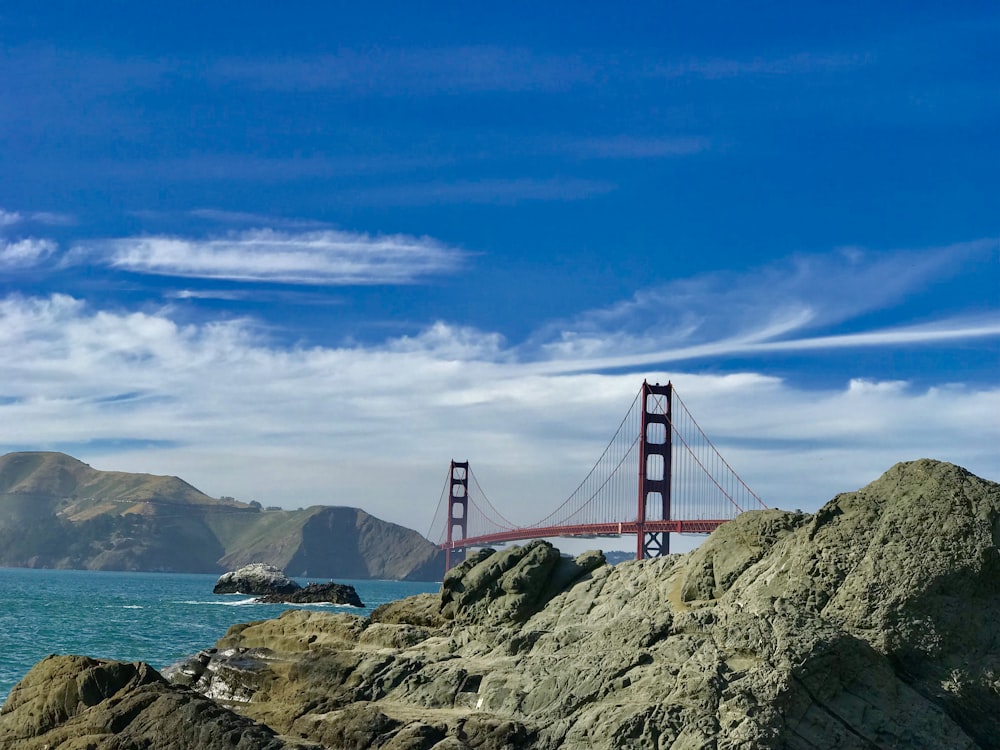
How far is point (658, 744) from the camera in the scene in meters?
10.1

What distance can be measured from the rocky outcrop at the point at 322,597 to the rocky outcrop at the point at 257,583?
6220mm

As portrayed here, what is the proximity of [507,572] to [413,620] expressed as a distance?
209cm

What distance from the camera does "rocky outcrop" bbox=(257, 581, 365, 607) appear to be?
66.2m

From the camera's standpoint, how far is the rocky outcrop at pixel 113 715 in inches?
450

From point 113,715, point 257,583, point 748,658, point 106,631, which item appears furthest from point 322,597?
point 748,658

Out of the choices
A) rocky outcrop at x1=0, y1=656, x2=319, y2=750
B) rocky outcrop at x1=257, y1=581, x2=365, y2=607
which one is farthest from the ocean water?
rocky outcrop at x1=0, y1=656, x2=319, y2=750

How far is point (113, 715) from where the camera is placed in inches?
491

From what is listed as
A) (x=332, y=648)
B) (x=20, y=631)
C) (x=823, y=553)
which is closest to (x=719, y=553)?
(x=823, y=553)

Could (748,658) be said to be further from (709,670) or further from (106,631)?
(106,631)

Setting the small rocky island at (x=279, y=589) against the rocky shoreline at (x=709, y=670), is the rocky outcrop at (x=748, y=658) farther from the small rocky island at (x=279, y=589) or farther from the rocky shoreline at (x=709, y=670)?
the small rocky island at (x=279, y=589)

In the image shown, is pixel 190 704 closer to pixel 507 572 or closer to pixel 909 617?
pixel 507 572

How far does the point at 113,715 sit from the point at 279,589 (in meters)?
68.2

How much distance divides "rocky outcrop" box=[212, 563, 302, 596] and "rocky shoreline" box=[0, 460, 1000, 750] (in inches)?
2574

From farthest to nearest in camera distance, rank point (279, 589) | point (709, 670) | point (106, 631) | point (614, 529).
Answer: point (279, 589) → point (614, 529) → point (106, 631) → point (709, 670)
